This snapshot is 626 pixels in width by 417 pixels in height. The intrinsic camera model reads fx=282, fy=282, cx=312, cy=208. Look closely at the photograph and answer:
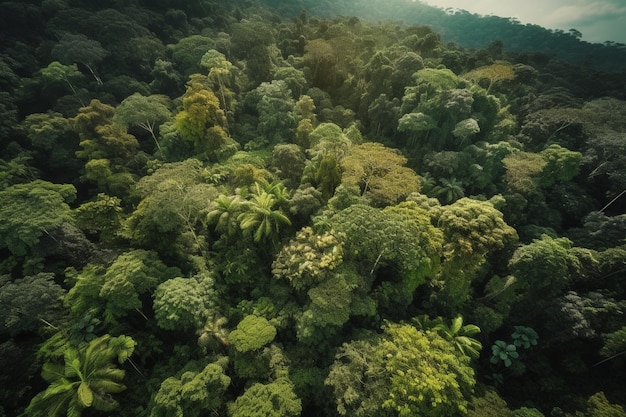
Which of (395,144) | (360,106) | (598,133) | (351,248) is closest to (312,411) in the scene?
(351,248)

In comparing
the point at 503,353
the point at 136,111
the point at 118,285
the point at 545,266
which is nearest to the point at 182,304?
the point at 118,285

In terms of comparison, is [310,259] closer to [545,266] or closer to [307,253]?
[307,253]

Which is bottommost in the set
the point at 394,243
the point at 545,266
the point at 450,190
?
the point at 545,266

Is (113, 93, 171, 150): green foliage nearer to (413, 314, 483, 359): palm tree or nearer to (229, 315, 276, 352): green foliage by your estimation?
(229, 315, 276, 352): green foliage

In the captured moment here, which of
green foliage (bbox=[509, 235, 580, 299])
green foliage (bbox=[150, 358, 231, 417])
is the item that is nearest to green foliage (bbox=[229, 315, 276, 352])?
green foliage (bbox=[150, 358, 231, 417])

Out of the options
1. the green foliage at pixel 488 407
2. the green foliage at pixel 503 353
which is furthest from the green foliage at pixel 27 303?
the green foliage at pixel 503 353

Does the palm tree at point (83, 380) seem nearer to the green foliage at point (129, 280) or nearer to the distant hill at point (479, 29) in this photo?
the green foliage at point (129, 280)

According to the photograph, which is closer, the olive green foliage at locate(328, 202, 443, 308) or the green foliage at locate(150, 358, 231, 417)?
the green foliage at locate(150, 358, 231, 417)
